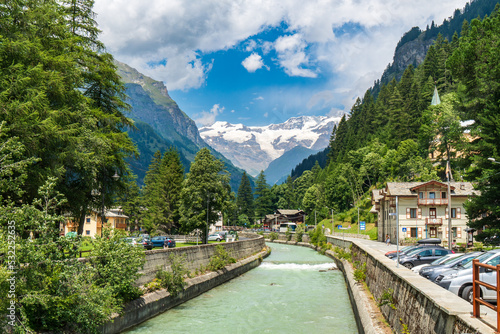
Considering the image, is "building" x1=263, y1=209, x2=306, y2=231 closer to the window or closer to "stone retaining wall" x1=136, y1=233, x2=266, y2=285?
"stone retaining wall" x1=136, y1=233, x2=266, y2=285

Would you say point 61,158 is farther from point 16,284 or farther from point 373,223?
point 373,223

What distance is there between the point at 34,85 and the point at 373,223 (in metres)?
84.8

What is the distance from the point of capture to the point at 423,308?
966 cm

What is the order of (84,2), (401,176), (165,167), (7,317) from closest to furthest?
(7,317), (84,2), (165,167), (401,176)

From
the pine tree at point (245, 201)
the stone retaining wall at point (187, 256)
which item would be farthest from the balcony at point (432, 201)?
the pine tree at point (245, 201)

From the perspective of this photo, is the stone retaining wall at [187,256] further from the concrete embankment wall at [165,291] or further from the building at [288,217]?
the building at [288,217]

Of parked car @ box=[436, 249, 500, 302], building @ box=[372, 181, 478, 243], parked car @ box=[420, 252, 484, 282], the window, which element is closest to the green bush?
the window

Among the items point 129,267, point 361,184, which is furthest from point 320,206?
point 129,267

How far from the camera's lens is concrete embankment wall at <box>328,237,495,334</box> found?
25.0 ft

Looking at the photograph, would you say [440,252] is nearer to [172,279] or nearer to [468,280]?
[468,280]

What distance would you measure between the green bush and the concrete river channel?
145 centimetres

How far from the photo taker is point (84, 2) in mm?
30266

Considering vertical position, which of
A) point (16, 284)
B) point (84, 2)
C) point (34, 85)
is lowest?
point (16, 284)

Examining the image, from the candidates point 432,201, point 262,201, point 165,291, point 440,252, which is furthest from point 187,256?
point 262,201
